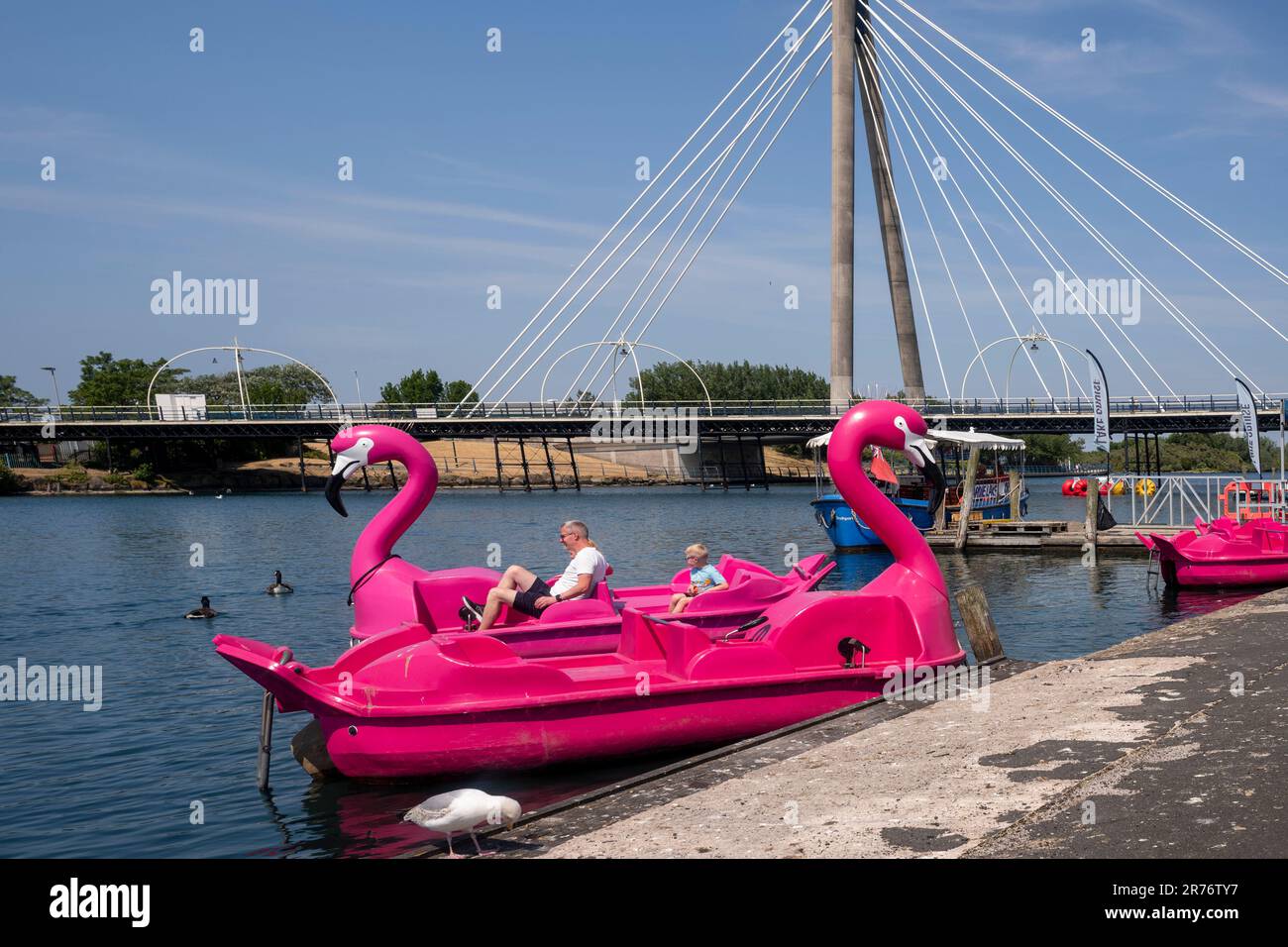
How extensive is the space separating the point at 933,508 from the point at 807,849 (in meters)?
30.6

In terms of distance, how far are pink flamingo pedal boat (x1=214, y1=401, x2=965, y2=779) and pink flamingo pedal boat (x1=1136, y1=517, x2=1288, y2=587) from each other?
46.5ft

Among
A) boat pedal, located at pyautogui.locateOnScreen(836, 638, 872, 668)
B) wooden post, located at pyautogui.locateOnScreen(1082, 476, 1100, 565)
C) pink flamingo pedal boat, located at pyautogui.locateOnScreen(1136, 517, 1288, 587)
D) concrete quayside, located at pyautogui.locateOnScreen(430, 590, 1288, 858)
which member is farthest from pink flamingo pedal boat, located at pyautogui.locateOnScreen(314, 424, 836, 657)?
wooden post, located at pyautogui.locateOnScreen(1082, 476, 1100, 565)

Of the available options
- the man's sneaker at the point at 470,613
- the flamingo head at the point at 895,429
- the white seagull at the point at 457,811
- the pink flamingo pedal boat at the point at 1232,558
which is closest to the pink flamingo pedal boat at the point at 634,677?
the flamingo head at the point at 895,429

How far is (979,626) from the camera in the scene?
38.0 ft

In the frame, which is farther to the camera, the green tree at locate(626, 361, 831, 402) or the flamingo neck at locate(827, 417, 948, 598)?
the green tree at locate(626, 361, 831, 402)

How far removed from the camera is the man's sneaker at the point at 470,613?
12625 mm

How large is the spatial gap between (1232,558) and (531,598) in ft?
56.2

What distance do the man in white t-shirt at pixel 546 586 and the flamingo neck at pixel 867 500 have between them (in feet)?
8.54

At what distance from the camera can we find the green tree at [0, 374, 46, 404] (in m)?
125

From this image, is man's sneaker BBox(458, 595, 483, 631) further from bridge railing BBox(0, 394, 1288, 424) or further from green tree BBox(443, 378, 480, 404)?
green tree BBox(443, 378, 480, 404)

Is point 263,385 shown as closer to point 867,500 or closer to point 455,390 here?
point 455,390

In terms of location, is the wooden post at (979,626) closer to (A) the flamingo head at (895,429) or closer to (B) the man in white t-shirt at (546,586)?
(A) the flamingo head at (895,429)
